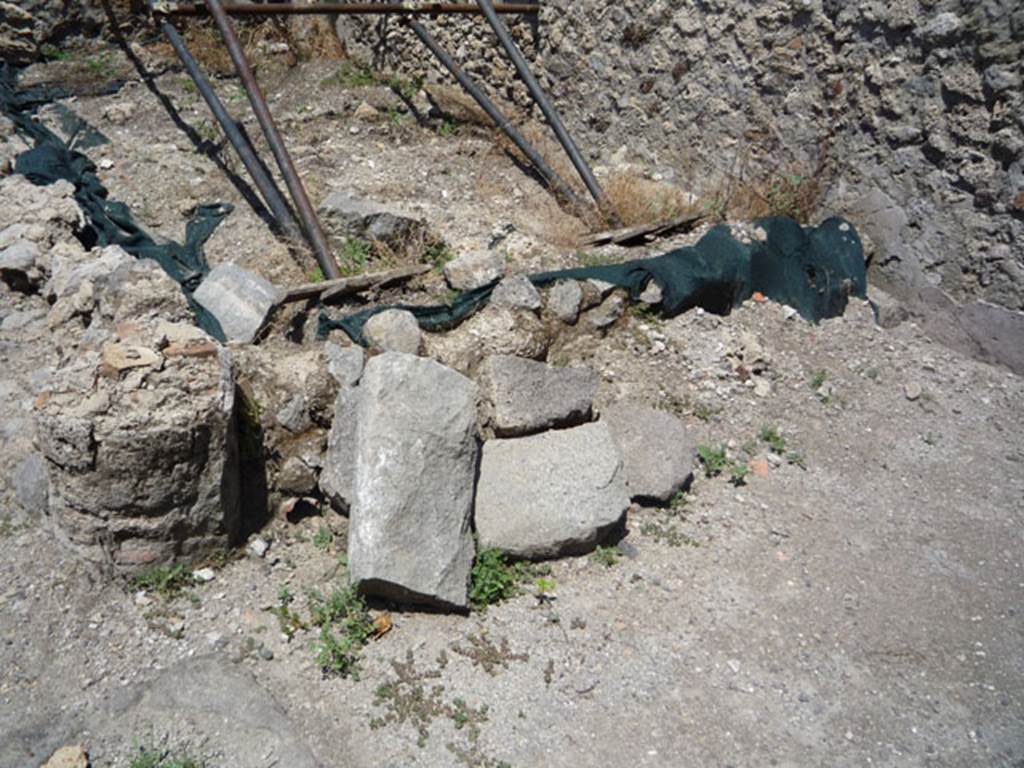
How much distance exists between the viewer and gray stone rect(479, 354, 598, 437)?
12.0ft

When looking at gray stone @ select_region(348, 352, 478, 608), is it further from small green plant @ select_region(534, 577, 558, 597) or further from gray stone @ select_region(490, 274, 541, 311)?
gray stone @ select_region(490, 274, 541, 311)

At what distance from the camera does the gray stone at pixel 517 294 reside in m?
4.22

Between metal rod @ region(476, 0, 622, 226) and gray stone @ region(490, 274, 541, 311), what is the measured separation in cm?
133

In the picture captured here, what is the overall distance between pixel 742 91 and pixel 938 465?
2.67 metres

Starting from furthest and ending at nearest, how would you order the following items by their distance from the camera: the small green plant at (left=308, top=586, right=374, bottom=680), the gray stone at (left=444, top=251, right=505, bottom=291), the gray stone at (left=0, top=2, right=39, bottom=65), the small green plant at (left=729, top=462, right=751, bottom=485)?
the gray stone at (left=0, top=2, right=39, bottom=65) < the gray stone at (left=444, top=251, right=505, bottom=291) < the small green plant at (left=729, top=462, right=751, bottom=485) < the small green plant at (left=308, top=586, right=374, bottom=680)

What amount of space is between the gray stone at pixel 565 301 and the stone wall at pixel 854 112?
177 centimetres

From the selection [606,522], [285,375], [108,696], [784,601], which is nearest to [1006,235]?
[784,601]

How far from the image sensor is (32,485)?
3.39 m

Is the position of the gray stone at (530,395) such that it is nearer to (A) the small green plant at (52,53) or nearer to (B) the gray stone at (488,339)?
(B) the gray stone at (488,339)

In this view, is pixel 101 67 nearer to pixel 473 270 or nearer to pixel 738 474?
pixel 473 270

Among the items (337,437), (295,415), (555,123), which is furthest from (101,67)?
(337,437)

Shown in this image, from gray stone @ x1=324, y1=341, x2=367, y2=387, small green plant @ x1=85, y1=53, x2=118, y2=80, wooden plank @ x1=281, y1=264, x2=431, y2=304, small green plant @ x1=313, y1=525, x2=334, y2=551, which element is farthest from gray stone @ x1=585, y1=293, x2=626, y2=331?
small green plant @ x1=85, y1=53, x2=118, y2=80

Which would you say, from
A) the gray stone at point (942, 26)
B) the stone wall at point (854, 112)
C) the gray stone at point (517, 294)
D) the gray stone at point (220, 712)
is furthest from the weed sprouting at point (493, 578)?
the gray stone at point (942, 26)

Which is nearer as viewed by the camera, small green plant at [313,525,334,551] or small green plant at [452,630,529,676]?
small green plant at [452,630,529,676]
